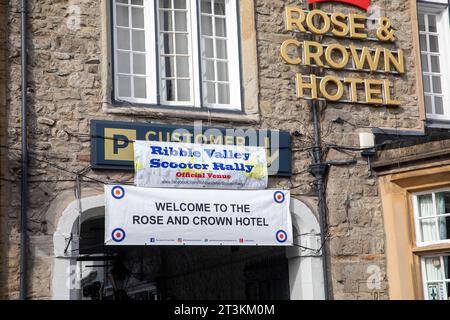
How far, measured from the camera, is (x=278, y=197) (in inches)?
415

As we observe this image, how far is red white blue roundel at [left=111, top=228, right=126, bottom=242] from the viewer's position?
9602 millimetres

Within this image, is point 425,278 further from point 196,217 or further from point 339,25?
point 339,25

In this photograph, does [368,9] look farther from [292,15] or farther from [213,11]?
[213,11]

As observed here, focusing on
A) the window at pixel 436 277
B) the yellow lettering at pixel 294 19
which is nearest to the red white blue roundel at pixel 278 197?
the window at pixel 436 277

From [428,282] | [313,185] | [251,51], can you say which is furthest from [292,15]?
[428,282]

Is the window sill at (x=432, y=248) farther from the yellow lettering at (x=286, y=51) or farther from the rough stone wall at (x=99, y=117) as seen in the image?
the yellow lettering at (x=286, y=51)

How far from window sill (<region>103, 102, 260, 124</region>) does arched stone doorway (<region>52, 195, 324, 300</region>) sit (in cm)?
106

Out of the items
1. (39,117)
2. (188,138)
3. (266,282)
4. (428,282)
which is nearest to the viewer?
(39,117)

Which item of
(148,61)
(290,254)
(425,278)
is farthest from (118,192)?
(425,278)

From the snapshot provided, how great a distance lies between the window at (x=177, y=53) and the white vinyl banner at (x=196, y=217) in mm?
1179

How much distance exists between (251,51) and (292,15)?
809 millimetres

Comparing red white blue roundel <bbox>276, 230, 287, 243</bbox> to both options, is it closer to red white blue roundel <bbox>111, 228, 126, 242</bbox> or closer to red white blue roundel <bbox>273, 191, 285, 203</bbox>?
red white blue roundel <bbox>273, 191, 285, 203</bbox>

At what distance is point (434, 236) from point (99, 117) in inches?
174

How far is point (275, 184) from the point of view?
418 inches
